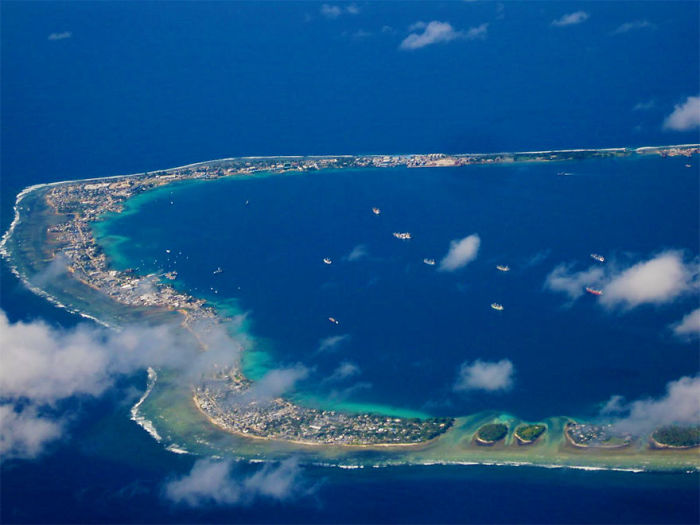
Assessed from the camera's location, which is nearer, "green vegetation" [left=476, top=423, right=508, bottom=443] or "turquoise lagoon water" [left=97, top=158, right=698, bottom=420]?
"green vegetation" [left=476, top=423, right=508, bottom=443]

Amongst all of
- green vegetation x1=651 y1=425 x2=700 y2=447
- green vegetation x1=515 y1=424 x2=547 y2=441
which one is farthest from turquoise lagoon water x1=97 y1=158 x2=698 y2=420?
green vegetation x1=651 y1=425 x2=700 y2=447

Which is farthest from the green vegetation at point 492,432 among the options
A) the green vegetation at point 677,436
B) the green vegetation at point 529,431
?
the green vegetation at point 677,436

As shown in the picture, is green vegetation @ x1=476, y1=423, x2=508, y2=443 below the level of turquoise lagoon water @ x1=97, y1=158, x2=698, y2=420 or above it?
below

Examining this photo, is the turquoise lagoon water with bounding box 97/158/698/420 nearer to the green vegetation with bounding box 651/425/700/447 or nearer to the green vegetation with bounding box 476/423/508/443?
the green vegetation with bounding box 476/423/508/443

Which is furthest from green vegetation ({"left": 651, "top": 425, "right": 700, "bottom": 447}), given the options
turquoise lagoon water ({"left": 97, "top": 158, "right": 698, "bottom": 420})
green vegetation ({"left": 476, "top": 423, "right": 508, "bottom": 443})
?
green vegetation ({"left": 476, "top": 423, "right": 508, "bottom": 443})

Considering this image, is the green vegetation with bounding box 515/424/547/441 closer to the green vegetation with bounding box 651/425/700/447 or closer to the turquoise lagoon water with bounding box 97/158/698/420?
the turquoise lagoon water with bounding box 97/158/698/420

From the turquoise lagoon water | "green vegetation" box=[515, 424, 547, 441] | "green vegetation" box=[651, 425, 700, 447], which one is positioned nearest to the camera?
"green vegetation" box=[651, 425, 700, 447]

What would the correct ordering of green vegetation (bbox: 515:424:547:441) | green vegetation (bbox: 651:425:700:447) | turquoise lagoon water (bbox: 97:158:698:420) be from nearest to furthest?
green vegetation (bbox: 651:425:700:447) → green vegetation (bbox: 515:424:547:441) → turquoise lagoon water (bbox: 97:158:698:420)

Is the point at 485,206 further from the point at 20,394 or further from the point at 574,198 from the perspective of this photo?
the point at 20,394
